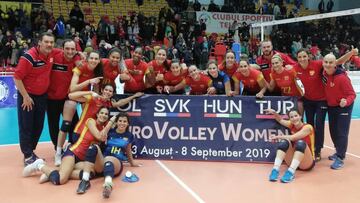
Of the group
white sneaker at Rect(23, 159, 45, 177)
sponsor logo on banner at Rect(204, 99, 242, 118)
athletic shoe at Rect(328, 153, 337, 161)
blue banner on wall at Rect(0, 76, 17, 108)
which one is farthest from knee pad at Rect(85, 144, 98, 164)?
blue banner on wall at Rect(0, 76, 17, 108)

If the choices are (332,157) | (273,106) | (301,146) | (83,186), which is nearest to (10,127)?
(83,186)

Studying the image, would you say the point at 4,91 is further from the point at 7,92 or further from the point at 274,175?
the point at 274,175

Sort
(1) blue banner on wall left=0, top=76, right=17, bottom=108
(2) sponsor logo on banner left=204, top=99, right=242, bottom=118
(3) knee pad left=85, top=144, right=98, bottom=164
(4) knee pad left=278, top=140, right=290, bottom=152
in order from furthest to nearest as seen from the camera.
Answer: (1) blue banner on wall left=0, top=76, right=17, bottom=108 → (2) sponsor logo on banner left=204, top=99, right=242, bottom=118 → (4) knee pad left=278, top=140, right=290, bottom=152 → (3) knee pad left=85, top=144, right=98, bottom=164

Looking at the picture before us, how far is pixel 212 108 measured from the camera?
5.63 meters

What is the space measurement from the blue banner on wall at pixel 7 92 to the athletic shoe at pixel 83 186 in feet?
25.2

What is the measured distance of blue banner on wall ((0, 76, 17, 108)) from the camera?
35.3 ft

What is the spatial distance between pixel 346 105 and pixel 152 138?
9.13 ft

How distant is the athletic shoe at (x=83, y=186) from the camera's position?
4141 millimetres

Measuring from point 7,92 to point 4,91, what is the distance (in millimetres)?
97

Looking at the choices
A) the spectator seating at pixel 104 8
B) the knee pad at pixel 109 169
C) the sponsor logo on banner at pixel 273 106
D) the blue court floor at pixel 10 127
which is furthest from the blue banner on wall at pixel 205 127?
the spectator seating at pixel 104 8

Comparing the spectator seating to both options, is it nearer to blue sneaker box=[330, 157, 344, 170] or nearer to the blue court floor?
the blue court floor

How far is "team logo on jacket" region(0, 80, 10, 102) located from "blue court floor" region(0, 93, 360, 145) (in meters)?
0.38

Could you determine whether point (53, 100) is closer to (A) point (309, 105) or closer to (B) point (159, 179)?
(B) point (159, 179)

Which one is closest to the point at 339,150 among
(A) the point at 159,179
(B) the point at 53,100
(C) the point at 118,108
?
(A) the point at 159,179
